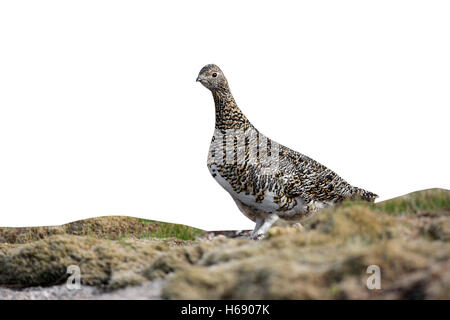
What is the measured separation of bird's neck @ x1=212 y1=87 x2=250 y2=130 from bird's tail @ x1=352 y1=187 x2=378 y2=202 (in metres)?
1.38

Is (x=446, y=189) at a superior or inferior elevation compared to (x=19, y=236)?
superior

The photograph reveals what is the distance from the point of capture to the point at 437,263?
11.1ft

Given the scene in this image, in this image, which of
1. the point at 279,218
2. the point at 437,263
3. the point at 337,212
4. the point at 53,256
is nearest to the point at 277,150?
the point at 279,218

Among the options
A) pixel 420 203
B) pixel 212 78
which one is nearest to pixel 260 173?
pixel 212 78

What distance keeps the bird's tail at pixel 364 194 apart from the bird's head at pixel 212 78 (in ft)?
5.87

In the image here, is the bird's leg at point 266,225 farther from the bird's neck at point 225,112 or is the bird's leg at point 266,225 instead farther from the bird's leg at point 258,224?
the bird's neck at point 225,112

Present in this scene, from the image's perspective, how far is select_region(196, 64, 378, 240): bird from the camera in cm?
609

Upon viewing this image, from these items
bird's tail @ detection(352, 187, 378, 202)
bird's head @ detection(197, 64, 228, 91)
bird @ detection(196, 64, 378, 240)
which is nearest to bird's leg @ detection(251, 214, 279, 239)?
bird @ detection(196, 64, 378, 240)

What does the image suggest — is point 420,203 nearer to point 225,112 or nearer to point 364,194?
point 364,194

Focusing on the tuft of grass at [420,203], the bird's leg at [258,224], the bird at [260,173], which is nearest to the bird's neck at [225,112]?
the bird at [260,173]

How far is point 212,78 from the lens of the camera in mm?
6332

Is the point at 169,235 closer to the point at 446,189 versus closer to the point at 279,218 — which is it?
the point at 279,218

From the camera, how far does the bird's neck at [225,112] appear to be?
638cm
